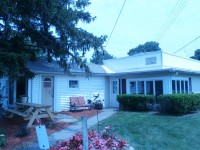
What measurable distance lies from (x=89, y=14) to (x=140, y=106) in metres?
7.21

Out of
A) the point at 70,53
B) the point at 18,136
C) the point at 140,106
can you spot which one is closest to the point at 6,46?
the point at 70,53

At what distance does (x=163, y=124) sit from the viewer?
1073 centimetres

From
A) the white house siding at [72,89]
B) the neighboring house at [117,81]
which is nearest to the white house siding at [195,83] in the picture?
the neighboring house at [117,81]

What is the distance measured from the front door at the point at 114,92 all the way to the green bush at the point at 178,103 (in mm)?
5286

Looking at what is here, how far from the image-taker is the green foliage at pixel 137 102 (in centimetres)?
1537

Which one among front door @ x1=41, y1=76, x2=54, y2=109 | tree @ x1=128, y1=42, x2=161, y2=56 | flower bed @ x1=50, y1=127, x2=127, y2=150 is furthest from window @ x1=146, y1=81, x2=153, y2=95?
tree @ x1=128, y1=42, x2=161, y2=56

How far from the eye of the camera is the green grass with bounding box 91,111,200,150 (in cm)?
736

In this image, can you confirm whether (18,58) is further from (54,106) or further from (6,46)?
(54,106)

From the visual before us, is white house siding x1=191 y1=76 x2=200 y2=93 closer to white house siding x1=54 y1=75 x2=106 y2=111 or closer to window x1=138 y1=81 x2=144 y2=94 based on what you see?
window x1=138 y1=81 x2=144 y2=94

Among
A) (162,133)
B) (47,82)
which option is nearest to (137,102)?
(47,82)

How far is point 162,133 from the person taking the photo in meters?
9.04

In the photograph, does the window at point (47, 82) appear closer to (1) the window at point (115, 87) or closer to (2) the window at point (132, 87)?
(1) the window at point (115, 87)

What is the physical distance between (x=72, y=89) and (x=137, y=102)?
5079mm

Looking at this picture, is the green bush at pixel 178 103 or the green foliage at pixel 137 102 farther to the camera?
the green foliage at pixel 137 102
